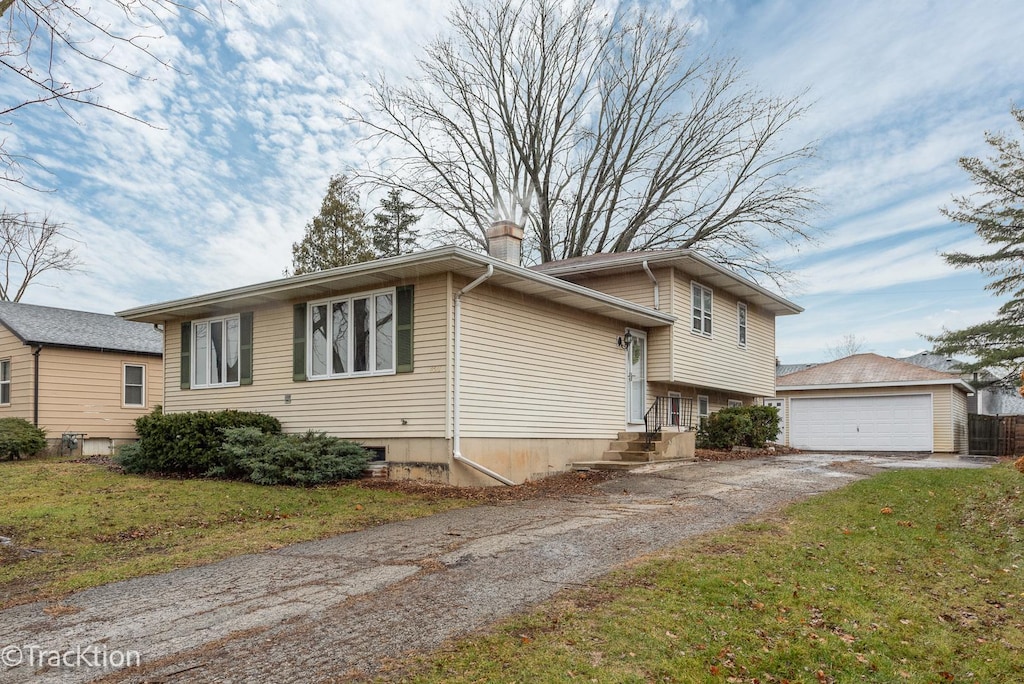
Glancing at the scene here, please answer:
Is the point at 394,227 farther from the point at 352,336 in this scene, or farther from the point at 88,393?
the point at 352,336

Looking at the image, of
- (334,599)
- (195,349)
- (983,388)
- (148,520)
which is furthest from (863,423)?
(334,599)

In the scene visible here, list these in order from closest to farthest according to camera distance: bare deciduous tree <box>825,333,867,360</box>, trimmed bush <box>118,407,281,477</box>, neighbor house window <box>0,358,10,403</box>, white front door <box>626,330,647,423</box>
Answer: trimmed bush <box>118,407,281,477</box>
white front door <box>626,330,647,423</box>
neighbor house window <box>0,358,10,403</box>
bare deciduous tree <box>825,333,867,360</box>

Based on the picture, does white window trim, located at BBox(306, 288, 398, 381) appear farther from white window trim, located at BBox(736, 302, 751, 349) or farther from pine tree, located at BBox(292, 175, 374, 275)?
pine tree, located at BBox(292, 175, 374, 275)

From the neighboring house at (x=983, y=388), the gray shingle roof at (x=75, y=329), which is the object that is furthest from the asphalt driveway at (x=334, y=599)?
the neighboring house at (x=983, y=388)

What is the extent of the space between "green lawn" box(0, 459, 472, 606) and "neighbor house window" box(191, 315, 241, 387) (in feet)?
9.59

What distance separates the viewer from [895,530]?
24.9 feet

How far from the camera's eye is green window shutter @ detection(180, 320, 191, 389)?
15.0 m

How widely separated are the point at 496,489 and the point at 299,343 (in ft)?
15.1

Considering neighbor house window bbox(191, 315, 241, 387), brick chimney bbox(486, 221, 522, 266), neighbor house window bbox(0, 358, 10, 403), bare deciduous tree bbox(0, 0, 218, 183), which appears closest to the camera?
bare deciduous tree bbox(0, 0, 218, 183)

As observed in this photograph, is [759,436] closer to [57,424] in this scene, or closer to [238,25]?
[238,25]

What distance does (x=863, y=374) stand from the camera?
2331 cm

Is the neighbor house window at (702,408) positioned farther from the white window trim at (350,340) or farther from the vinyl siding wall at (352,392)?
the white window trim at (350,340)

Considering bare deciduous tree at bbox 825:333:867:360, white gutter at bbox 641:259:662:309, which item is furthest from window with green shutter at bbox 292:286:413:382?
bare deciduous tree at bbox 825:333:867:360

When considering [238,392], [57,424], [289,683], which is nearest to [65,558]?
[289,683]
